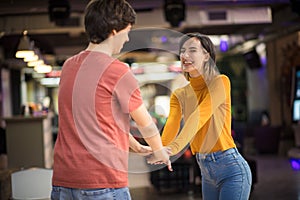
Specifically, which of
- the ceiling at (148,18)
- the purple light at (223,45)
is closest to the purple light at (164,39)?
the ceiling at (148,18)

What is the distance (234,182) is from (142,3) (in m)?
8.17

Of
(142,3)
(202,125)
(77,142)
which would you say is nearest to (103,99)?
(77,142)

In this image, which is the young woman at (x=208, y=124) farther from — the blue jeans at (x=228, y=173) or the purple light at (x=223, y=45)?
the purple light at (x=223, y=45)

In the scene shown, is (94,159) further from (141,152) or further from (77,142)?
(141,152)

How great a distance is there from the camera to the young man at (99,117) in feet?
5.58

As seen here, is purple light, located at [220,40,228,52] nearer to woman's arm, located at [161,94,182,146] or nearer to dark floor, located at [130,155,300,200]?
dark floor, located at [130,155,300,200]

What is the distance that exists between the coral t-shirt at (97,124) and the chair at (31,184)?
2301mm

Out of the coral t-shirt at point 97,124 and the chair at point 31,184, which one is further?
the chair at point 31,184

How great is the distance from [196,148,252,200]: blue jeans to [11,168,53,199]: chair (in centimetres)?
182

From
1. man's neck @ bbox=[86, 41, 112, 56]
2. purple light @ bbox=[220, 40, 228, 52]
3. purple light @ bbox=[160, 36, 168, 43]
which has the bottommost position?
purple light @ bbox=[220, 40, 228, 52]

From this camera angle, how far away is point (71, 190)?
1.73 meters

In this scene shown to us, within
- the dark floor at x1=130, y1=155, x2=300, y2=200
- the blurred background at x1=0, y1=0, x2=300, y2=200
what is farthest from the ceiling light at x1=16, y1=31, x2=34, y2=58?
the dark floor at x1=130, y1=155, x2=300, y2=200

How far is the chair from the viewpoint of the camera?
396 cm

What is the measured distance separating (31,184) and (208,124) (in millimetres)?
1968
